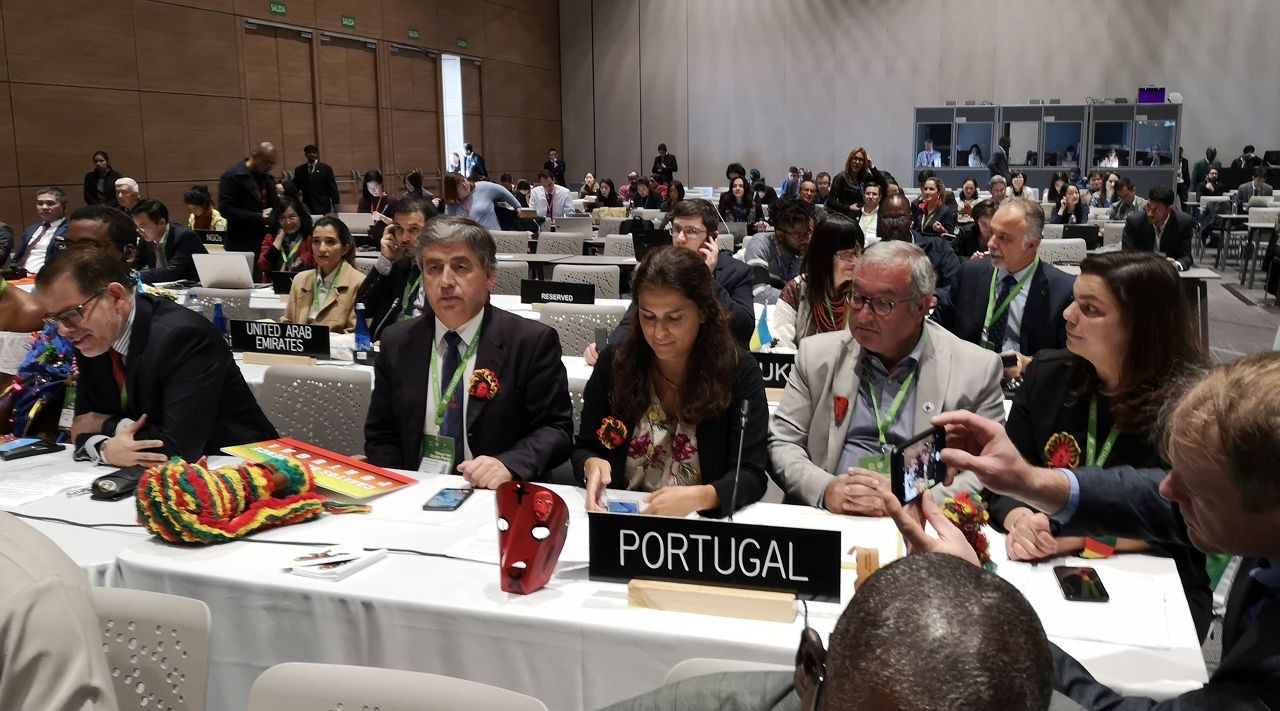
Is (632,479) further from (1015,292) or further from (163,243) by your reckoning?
(163,243)

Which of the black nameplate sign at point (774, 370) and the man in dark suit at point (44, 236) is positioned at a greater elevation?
the man in dark suit at point (44, 236)

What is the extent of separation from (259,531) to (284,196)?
9928 mm

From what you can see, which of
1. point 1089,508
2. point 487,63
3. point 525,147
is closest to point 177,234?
point 1089,508

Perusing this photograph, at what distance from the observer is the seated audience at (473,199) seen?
34.8 ft

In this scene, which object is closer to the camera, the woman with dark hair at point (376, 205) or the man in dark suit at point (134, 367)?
the man in dark suit at point (134, 367)

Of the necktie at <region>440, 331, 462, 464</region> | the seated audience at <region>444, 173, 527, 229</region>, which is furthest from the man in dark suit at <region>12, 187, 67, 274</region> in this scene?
the necktie at <region>440, 331, 462, 464</region>

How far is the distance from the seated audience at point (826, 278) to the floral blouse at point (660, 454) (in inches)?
57.6

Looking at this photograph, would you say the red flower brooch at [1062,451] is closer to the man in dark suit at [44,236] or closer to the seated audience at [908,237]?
the seated audience at [908,237]

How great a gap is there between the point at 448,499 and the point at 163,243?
6.51 m

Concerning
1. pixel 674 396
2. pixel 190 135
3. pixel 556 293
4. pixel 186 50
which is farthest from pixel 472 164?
pixel 674 396

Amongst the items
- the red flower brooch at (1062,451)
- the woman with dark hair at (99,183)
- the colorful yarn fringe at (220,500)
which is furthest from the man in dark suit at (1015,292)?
the woman with dark hair at (99,183)

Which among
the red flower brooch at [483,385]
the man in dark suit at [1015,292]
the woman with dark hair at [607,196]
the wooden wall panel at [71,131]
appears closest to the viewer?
the red flower brooch at [483,385]

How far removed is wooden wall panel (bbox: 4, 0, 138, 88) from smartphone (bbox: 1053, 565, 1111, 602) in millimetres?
12302

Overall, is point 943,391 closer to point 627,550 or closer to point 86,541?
point 627,550
